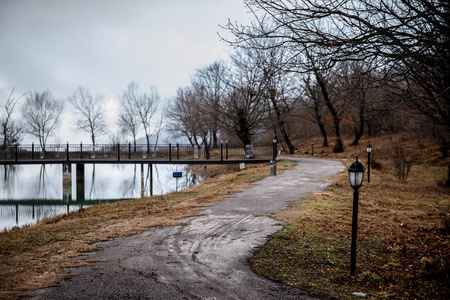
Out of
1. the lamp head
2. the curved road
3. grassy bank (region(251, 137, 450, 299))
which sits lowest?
grassy bank (region(251, 137, 450, 299))

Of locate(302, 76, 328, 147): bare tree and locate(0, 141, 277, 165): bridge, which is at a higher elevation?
locate(302, 76, 328, 147): bare tree

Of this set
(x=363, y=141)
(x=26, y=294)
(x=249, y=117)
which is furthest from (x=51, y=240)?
(x=363, y=141)

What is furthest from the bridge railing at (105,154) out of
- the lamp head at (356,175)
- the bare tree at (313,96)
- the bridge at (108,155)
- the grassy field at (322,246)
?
the lamp head at (356,175)

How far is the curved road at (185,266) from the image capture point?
4.24 m

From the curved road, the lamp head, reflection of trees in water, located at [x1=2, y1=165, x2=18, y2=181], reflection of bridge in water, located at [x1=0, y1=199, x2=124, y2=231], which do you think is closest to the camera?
the curved road

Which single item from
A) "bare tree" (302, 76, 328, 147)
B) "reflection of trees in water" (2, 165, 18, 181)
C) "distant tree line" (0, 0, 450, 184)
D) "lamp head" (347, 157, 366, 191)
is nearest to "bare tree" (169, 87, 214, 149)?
"distant tree line" (0, 0, 450, 184)

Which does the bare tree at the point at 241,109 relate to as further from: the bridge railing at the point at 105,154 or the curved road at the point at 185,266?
the curved road at the point at 185,266

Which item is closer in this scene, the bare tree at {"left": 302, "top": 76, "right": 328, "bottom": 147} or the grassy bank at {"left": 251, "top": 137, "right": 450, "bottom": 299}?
the grassy bank at {"left": 251, "top": 137, "right": 450, "bottom": 299}

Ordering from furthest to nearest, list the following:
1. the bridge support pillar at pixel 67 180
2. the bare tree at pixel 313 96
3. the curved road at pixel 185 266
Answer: the bridge support pillar at pixel 67 180 → the bare tree at pixel 313 96 → the curved road at pixel 185 266

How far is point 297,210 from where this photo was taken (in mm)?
9906

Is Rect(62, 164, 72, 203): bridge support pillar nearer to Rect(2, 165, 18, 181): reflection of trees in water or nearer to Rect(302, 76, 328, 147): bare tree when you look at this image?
Rect(2, 165, 18, 181): reflection of trees in water

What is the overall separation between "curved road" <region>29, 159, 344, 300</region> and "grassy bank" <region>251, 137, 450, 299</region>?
1.50 feet

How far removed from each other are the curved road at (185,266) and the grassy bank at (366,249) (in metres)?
0.46

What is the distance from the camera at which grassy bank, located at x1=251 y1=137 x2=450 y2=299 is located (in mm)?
4652
